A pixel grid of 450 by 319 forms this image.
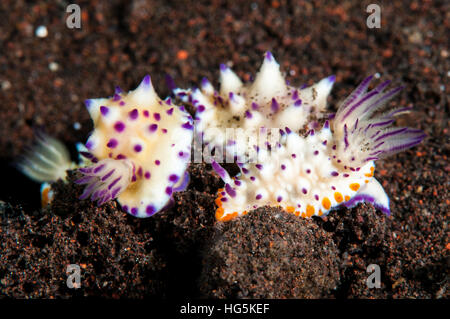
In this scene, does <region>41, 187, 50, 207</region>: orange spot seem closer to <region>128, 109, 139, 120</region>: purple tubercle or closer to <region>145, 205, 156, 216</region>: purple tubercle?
<region>145, 205, 156, 216</region>: purple tubercle

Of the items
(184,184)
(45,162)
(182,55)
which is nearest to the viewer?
(184,184)

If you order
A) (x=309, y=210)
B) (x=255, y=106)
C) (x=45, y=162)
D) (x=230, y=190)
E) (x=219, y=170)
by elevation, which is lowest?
(x=309, y=210)

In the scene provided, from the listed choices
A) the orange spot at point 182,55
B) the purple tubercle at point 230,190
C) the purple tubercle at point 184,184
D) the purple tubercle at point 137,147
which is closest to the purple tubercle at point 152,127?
the purple tubercle at point 137,147

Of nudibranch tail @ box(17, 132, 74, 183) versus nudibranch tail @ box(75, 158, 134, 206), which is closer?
nudibranch tail @ box(75, 158, 134, 206)

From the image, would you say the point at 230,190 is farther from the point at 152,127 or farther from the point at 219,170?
the point at 152,127

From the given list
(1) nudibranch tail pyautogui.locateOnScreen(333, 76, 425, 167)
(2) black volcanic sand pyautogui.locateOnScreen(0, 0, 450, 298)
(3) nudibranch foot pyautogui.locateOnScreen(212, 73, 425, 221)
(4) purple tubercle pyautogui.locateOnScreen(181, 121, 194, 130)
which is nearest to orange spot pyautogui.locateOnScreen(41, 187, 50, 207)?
(2) black volcanic sand pyautogui.locateOnScreen(0, 0, 450, 298)

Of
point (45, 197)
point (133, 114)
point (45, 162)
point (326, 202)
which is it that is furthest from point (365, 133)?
point (45, 162)
